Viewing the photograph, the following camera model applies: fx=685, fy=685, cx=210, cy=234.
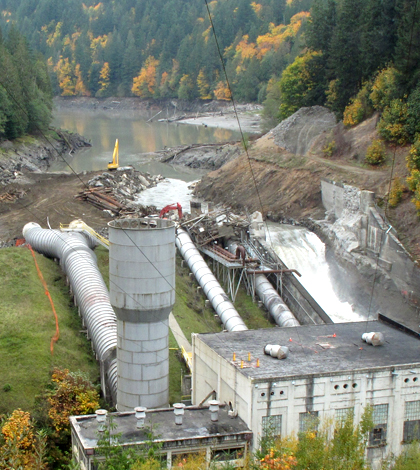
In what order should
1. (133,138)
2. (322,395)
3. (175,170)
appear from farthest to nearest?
(133,138), (175,170), (322,395)

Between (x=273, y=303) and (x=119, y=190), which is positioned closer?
(x=273, y=303)

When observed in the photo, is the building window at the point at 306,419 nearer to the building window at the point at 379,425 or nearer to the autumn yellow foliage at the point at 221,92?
the building window at the point at 379,425

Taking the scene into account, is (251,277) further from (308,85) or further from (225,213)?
(308,85)

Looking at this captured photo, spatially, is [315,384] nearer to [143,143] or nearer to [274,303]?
[274,303]

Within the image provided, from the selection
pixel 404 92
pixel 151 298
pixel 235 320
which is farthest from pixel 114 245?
pixel 404 92

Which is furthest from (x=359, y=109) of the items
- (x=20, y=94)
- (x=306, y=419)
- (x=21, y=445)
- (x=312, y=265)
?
(x=21, y=445)

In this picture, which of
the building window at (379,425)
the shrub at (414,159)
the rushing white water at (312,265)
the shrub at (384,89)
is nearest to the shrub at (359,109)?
the shrub at (384,89)

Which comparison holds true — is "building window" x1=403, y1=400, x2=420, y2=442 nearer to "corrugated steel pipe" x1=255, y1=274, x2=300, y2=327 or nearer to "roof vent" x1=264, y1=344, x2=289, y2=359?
"roof vent" x1=264, y1=344, x2=289, y2=359
